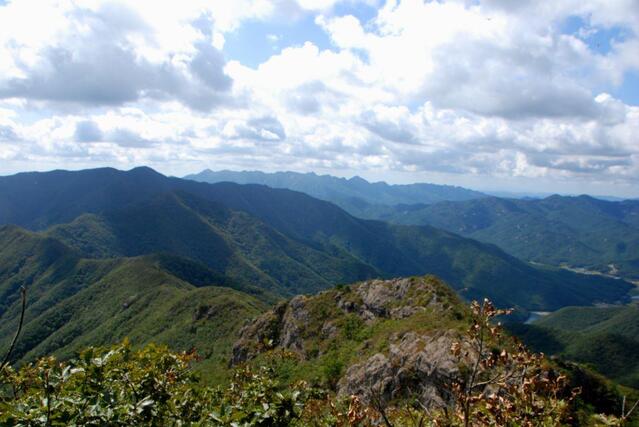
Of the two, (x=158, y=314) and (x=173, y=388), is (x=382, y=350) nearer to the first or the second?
(x=173, y=388)

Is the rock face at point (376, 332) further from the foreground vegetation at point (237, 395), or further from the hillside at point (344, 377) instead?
the foreground vegetation at point (237, 395)

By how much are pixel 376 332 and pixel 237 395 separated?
52.6 metres

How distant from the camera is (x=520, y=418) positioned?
6668 millimetres

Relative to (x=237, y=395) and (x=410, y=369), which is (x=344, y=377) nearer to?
(x=410, y=369)

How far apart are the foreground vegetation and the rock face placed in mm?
22379

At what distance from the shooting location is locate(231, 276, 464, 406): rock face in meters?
39.4

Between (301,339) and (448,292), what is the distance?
92.2ft

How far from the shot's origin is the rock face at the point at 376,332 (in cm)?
3938

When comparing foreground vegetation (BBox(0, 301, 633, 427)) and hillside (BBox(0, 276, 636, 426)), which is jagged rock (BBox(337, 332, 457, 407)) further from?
foreground vegetation (BBox(0, 301, 633, 427))

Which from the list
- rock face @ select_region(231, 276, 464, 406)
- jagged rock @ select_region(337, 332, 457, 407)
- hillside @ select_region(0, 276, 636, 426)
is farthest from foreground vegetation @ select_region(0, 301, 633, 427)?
jagged rock @ select_region(337, 332, 457, 407)

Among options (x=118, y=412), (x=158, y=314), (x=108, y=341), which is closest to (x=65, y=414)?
(x=118, y=412)

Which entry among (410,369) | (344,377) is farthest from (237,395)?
(344,377)

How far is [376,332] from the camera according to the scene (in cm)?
6272

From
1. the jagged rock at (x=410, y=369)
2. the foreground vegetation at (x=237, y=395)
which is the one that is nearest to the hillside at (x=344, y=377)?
the foreground vegetation at (x=237, y=395)
